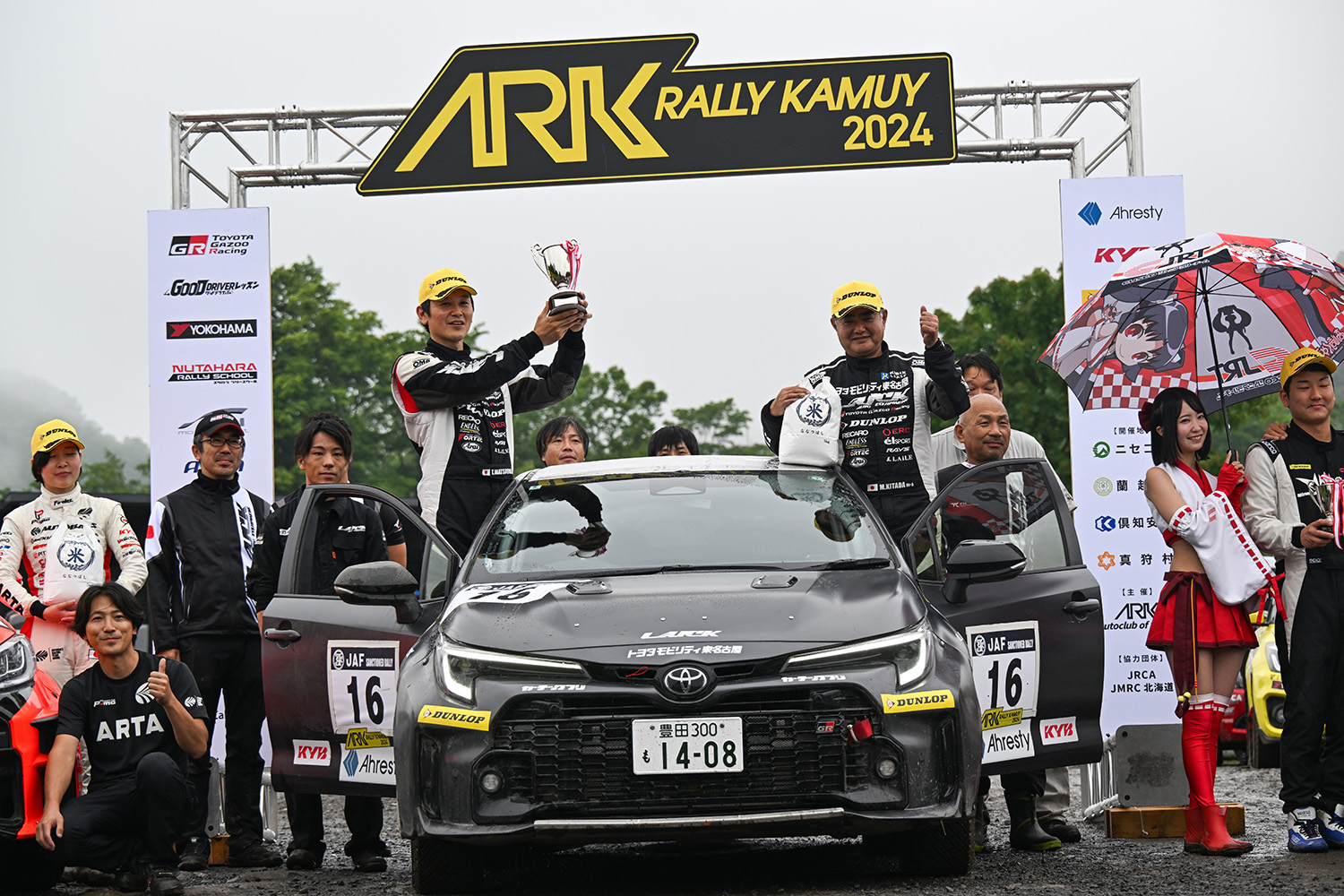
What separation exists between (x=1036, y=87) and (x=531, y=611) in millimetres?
8674

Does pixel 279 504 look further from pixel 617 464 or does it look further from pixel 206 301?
pixel 206 301

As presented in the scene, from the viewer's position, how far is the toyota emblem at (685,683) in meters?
4.75

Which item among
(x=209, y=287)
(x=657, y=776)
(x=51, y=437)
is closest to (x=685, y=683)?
(x=657, y=776)

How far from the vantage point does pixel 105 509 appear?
764 cm

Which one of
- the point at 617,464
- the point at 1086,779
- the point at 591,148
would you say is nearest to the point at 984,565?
the point at 617,464

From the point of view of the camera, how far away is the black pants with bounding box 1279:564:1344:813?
6.41 meters

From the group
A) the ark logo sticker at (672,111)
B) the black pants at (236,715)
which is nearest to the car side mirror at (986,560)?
the black pants at (236,715)

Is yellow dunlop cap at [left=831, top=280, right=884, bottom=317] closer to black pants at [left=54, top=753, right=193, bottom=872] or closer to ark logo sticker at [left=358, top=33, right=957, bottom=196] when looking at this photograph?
black pants at [left=54, top=753, right=193, bottom=872]

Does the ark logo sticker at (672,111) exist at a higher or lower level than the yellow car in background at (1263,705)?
higher

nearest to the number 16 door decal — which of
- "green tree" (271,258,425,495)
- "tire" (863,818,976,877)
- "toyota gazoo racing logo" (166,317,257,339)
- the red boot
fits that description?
"tire" (863,818,976,877)

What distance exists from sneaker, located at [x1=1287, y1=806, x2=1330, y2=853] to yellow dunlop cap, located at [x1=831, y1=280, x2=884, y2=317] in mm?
2854

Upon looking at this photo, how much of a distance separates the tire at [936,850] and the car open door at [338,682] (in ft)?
6.42

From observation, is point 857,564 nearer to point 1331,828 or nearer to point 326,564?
point 1331,828

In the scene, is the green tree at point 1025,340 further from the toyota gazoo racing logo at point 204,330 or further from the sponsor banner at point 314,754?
the sponsor banner at point 314,754
